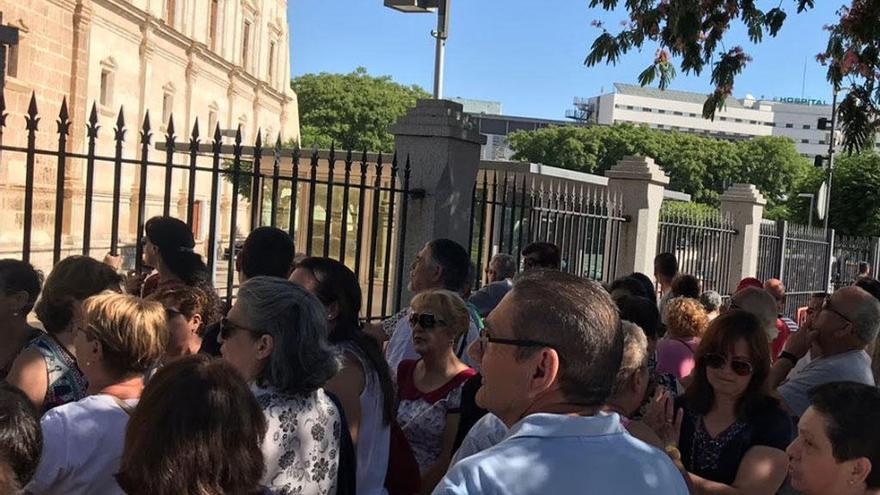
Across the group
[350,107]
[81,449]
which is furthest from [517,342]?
[350,107]

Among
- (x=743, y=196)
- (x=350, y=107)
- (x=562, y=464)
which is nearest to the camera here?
(x=562, y=464)

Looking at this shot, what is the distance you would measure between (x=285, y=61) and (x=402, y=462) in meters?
50.3

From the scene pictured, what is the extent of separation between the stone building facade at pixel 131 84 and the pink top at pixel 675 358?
10199 millimetres

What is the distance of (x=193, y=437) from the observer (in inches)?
90.0

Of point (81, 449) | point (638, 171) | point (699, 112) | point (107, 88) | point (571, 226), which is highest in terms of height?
point (699, 112)

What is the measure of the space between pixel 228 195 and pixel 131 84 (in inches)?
258

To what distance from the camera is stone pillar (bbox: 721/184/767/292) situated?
13.5 meters

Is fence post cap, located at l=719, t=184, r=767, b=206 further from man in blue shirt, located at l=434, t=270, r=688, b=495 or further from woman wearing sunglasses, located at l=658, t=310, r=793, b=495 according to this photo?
man in blue shirt, located at l=434, t=270, r=688, b=495

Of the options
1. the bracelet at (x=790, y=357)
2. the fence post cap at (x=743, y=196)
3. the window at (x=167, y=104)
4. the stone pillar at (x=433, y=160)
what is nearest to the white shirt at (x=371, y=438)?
the bracelet at (x=790, y=357)

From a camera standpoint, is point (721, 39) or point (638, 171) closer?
point (721, 39)

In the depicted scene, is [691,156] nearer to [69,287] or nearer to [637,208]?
[637,208]

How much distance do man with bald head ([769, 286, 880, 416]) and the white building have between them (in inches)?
6235

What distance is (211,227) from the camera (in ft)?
19.9

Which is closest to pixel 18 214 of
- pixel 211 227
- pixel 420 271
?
pixel 211 227
